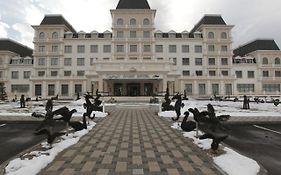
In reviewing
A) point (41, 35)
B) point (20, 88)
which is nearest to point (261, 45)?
point (41, 35)

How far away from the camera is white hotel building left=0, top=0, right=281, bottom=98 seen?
48812 mm

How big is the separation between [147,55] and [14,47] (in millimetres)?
37377

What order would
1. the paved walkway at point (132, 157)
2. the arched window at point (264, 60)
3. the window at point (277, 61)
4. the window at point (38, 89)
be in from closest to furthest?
the paved walkway at point (132, 157), the window at point (38, 89), the arched window at point (264, 60), the window at point (277, 61)

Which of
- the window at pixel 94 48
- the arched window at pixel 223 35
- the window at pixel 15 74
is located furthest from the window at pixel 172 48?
the window at pixel 15 74

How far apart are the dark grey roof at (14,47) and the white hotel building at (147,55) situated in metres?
5.22

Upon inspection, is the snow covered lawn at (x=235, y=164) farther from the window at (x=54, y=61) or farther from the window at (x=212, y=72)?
the window at (x=54, y=61)

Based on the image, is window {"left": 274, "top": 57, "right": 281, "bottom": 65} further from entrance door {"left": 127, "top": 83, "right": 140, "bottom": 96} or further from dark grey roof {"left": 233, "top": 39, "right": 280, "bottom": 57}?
entrance door {"left": 127, "top": 83, "right": 140, "bottom": 96}

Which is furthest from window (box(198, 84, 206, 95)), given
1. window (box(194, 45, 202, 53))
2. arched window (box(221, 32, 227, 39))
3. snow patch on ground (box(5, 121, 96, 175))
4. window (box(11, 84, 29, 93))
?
snow patch on ground (box(5, 121, 96, 175))

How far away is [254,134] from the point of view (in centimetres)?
950

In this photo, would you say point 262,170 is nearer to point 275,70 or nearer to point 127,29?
point 127,29

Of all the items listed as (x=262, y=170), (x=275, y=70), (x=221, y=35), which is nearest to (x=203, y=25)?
(x=221, y=35)

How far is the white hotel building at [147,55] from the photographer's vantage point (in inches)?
1922

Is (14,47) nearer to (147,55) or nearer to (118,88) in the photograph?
(118,88)

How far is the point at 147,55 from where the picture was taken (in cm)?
5106
